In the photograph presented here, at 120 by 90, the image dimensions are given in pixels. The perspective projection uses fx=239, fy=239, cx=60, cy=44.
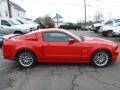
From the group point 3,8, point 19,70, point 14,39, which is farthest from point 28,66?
point 3,8

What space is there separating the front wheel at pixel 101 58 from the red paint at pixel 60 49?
14 centimetres

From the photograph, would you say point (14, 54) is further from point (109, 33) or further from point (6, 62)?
Result: point (109, 33)

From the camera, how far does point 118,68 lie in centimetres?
839

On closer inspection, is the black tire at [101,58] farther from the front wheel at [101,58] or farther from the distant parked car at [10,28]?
the distant parked car at [10,28]

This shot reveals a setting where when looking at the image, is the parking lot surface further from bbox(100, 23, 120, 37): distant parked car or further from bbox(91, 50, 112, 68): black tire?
bbox(100, 23, 120, 37): distant parked car

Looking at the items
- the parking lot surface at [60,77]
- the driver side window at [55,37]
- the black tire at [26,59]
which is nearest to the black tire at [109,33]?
the parking lot surface at [60,77]

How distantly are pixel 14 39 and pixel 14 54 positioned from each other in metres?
0.59

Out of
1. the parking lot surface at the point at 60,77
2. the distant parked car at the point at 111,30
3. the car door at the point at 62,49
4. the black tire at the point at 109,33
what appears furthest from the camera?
the black tire at the point at 109,33

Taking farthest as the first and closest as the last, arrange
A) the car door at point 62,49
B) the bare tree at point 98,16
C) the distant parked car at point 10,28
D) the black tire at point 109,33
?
1. the bare tree at point 98,16
2. the black tire at point 109,33
3. the distant parked car at point 10,28
4. the car door at point 62,49

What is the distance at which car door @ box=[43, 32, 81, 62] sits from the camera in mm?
8516

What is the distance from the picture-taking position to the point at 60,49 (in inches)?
336

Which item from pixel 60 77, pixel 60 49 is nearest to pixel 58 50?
pixel 60 49

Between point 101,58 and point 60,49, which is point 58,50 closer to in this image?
point 60,49

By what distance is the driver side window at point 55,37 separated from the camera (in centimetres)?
866
